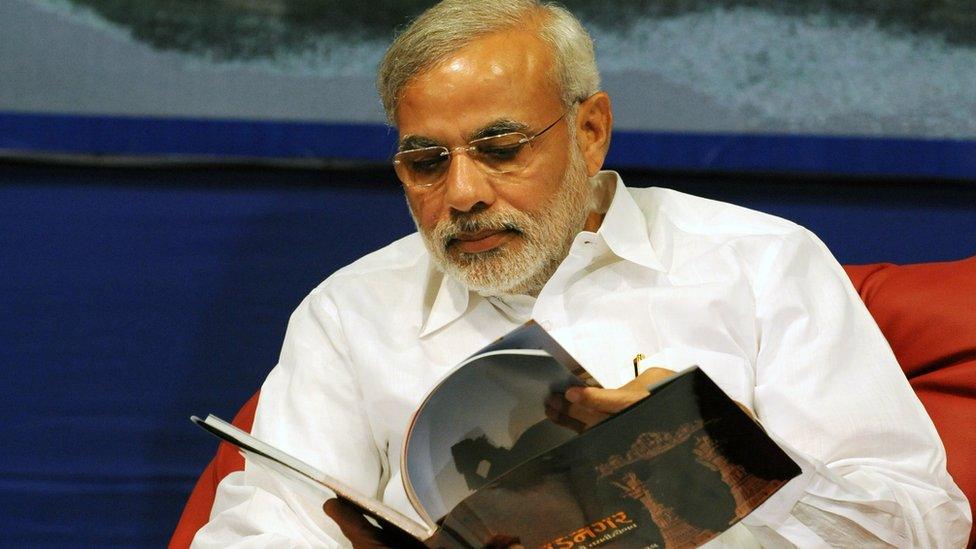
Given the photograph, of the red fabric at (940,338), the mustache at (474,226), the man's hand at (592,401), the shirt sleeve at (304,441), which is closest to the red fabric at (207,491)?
the shirt sleeve at (304,441)

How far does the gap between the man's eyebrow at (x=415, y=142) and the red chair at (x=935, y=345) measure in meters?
0.54

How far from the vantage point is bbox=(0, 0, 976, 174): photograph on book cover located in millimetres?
2197

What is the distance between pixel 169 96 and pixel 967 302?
1.49 m

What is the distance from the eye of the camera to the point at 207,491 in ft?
5.72

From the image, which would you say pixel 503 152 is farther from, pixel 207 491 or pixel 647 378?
pixel 207 491

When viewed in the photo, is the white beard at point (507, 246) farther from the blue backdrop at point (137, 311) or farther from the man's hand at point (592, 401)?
the blue backdrop at point (137, 311)

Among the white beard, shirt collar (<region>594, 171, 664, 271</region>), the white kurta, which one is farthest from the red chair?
the white beard

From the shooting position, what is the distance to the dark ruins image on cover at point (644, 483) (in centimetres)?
105

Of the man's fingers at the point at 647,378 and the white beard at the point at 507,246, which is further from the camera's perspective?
the white beard at the point at 507,246

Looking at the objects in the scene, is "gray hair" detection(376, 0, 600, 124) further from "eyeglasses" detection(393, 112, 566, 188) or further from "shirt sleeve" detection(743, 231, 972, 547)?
"shirt sleeve" detection(743, 231, 972, 547)

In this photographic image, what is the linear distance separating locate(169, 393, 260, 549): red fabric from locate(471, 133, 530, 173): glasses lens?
1.84 feet

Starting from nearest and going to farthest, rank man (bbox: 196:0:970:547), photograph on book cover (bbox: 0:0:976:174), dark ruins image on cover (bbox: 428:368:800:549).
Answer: dark ruins image on cover (bbox: 428:368:800:549) → man (bbox: 196:0:970:547) → photograph on book cover (bbox: 0:0:976:174)

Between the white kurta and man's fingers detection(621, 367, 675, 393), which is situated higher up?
man's fingers detection(621, 367, 675, 393)

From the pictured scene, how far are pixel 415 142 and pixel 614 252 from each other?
0.31 meters
